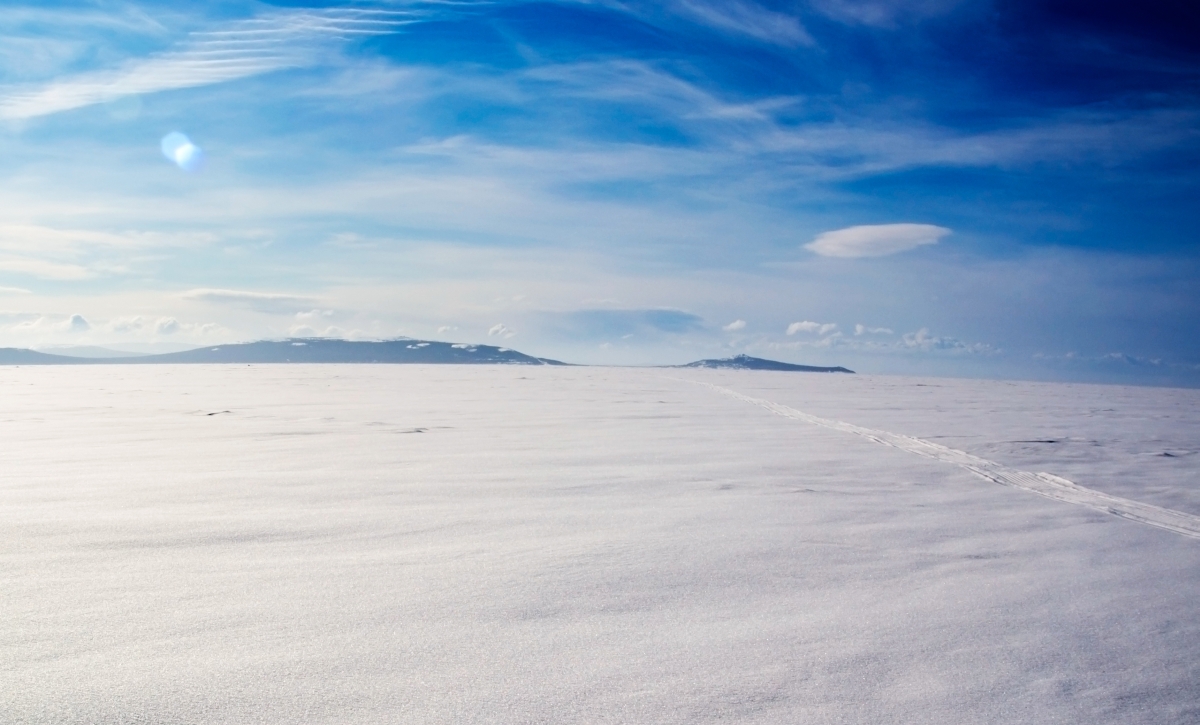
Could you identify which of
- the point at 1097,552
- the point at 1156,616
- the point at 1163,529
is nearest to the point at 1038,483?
the point at 1163,529

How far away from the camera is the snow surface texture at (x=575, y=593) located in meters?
2.07

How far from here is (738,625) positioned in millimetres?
2615

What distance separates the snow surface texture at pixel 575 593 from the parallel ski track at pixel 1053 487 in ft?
0.58

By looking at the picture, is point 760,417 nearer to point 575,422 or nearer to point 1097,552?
point 575,422

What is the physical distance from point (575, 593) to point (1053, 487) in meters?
4.42

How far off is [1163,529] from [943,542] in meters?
1.46

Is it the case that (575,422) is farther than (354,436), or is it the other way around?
(575,422)

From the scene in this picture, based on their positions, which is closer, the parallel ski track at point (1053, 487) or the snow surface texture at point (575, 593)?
the snow surface texture at point (575, 593)

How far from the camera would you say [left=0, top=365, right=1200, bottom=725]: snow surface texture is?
2.07m

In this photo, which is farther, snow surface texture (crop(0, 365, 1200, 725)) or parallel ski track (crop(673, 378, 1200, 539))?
parallel ski track (crop(673, 378, 1200, 539))

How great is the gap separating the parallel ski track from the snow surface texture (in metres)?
0.18

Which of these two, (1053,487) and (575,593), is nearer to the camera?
(575,593)

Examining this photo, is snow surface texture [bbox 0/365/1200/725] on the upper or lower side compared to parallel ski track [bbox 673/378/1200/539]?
lower

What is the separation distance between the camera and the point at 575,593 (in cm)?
291
